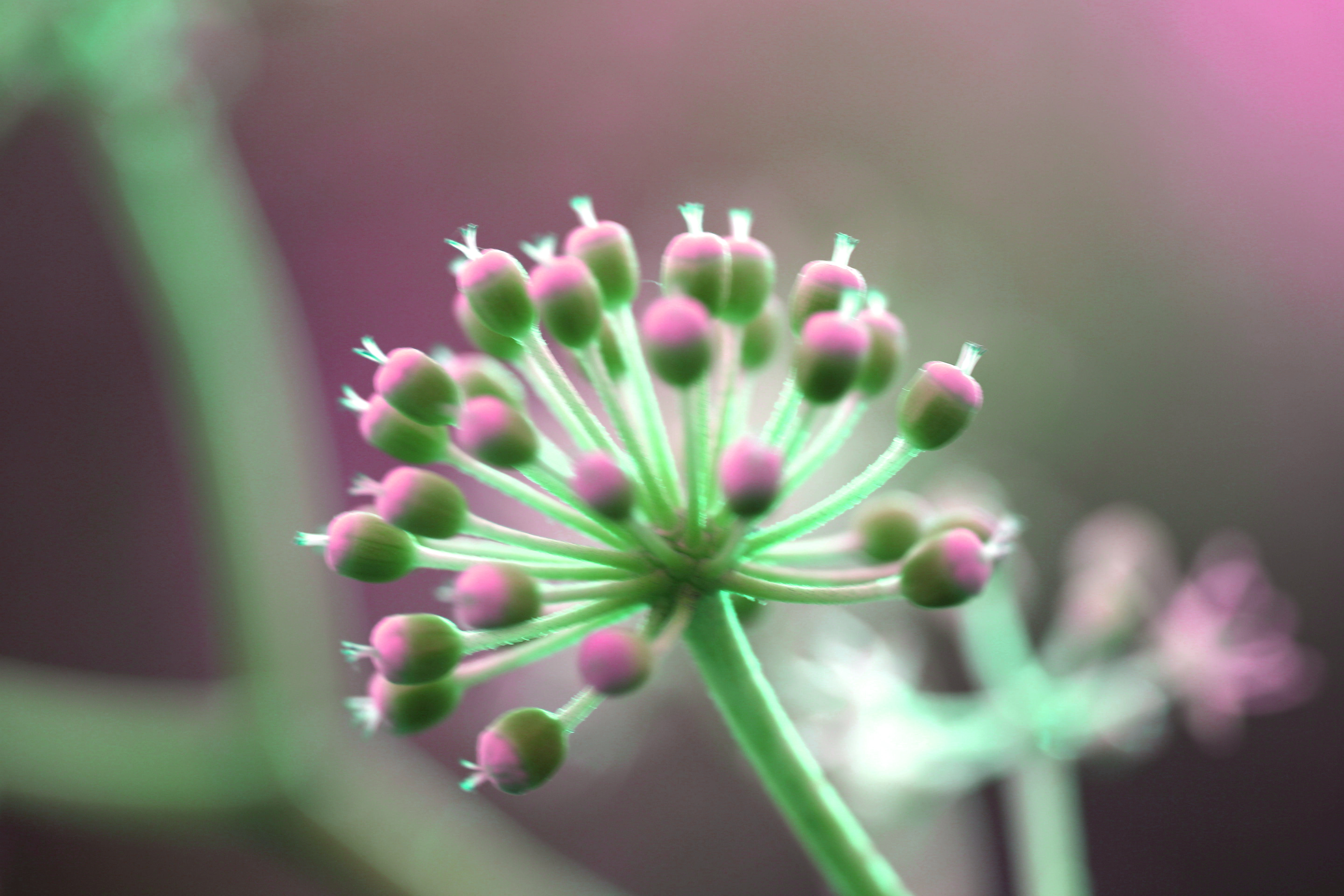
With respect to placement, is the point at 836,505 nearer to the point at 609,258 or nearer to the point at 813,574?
the point at 813,574

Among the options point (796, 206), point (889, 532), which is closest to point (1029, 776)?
point (889, 532)

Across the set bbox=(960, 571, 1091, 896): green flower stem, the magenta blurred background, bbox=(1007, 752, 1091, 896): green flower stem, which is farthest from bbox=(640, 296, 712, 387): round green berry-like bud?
the magenta blurred background

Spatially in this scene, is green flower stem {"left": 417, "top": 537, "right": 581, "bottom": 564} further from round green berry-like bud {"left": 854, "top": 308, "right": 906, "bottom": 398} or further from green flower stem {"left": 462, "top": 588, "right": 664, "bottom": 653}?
round green berry-like bud {"left": 854, "top": 308, "right": 906, "bottom": 398}

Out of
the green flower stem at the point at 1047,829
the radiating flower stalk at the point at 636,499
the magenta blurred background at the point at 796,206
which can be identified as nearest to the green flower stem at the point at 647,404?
the radiating flower stalk at the point at 636,499

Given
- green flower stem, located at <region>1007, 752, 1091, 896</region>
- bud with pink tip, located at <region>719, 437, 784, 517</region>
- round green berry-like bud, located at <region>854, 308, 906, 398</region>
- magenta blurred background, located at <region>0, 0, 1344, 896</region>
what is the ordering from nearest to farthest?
bud with pink tip, located at <region>719, 437, 784, 517</region> → round green berry-like bud, located at <region>854, 308, 906, 398</region> → green flower stem, located at <region>1007, 752, 1091, 896</region> → magenta blurred background, located at <region>0, 0, 1344, 896</region>

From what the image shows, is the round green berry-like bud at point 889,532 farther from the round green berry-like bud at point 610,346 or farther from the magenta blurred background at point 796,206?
the magenta blurred background at point 796,206

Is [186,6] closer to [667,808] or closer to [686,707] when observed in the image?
[686,707]

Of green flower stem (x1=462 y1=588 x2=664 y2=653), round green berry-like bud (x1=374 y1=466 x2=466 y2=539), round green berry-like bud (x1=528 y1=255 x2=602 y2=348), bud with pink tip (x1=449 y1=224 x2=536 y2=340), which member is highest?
bud with pink tip (x1=449 y1=224 x2=536 y2=340)
